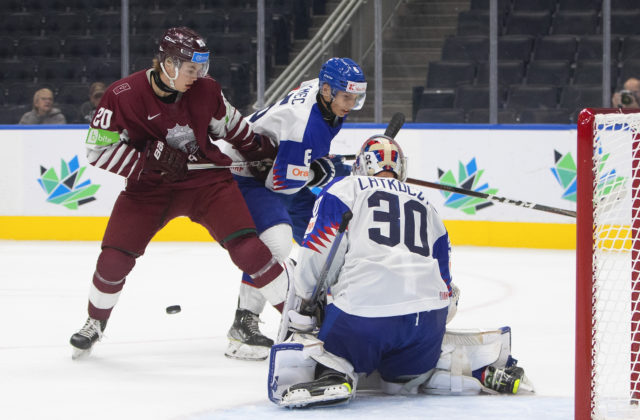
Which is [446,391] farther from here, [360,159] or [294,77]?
[294,77]

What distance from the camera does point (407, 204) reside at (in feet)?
9.71

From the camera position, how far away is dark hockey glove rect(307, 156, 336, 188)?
3.99 m

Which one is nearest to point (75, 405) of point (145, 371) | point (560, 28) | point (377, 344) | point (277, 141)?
point (145, 371)

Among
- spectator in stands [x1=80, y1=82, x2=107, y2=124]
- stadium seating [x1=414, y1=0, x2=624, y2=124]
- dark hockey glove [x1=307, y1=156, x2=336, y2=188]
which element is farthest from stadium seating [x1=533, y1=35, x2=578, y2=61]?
dark hockey glove [x1=307, y1=156, x2=336, y2=188]

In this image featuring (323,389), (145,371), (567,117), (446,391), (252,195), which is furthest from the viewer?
(567,117)

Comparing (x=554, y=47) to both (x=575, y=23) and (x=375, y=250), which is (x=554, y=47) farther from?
(x=375, y=250)

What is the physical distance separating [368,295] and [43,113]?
514cm

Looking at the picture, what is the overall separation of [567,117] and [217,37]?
253cm

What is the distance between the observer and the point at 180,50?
351 centimetres

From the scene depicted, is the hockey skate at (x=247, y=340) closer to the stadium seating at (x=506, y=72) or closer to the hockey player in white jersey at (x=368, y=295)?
the hockey player in white jersey at (x=368, y=295)

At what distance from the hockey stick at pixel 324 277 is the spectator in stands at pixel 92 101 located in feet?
15.4

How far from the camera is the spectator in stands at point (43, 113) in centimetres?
749

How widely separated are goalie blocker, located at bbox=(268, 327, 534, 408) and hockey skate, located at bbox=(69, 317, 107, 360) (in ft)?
3.11

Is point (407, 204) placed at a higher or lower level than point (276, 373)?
higher
